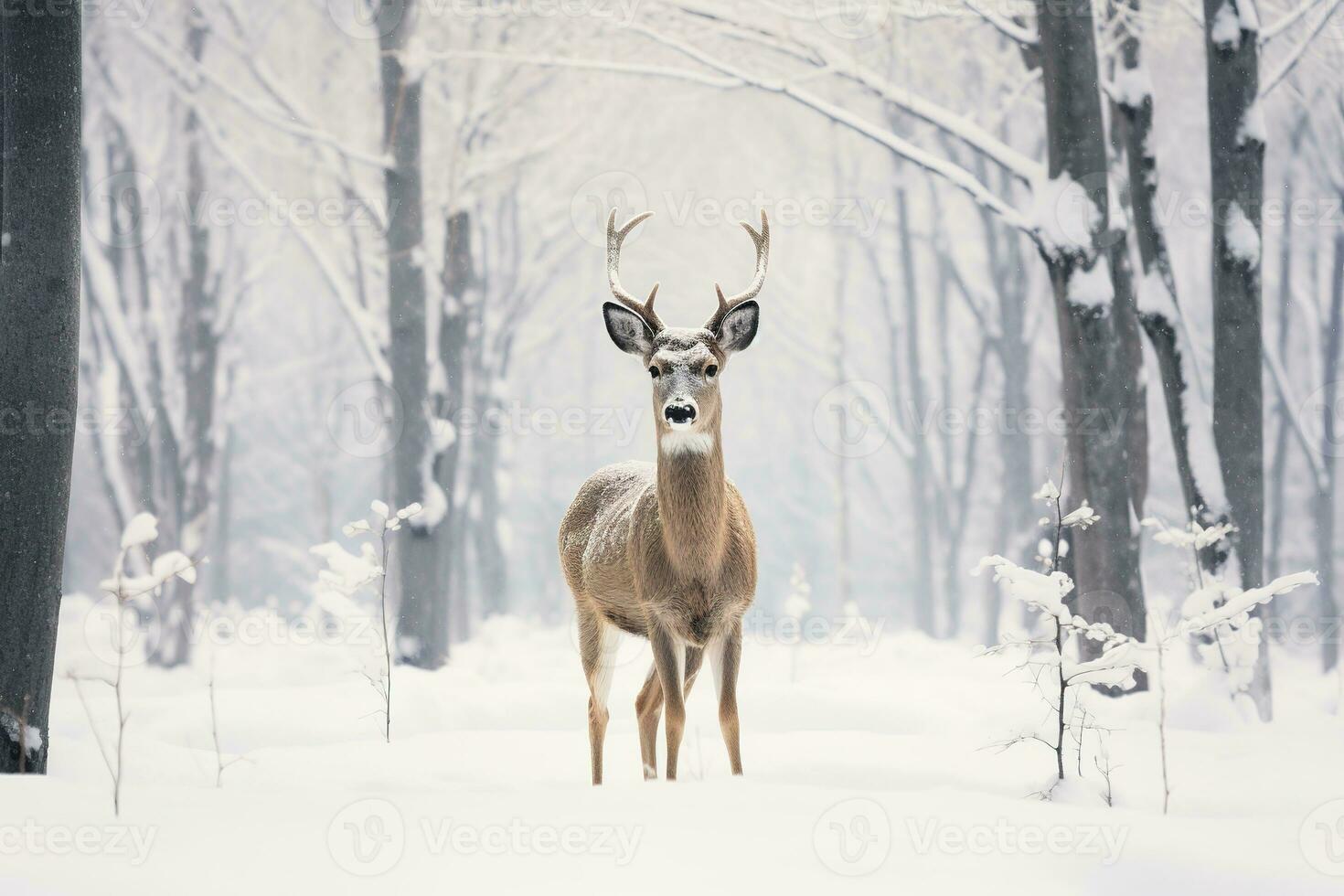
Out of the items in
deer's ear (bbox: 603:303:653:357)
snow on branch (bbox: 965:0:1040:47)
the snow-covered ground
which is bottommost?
the snow-covered ground

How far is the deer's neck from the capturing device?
4922 mm

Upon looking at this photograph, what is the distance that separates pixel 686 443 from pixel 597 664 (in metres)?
1.61

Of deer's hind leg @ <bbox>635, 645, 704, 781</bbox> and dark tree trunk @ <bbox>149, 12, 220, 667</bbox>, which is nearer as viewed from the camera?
deer's hind leg @ <bbox>635, 645, 704, 781</bbox>

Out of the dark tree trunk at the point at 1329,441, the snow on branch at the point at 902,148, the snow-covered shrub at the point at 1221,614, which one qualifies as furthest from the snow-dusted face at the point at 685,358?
the dark tree trunk at the point at 1329,441

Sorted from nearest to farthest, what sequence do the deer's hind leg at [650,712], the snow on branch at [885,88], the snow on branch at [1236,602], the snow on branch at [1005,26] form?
the snow on branch at [1236,602] → the deer's hind leg at [650,712] → the snow on branch at [885,88] → the snow on branch at [1005,26]

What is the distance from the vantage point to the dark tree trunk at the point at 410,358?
1152 cm

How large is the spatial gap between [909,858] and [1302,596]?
78.0 ft

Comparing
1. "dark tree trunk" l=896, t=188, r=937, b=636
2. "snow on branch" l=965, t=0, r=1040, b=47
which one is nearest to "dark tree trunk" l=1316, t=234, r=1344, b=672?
"dark tree trunk" l=896, t=188, r=937, b=636

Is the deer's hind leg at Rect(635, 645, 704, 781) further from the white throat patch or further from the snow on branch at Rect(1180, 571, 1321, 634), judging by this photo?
the snow on branch at Rect(1180, 571, 1321, 634)

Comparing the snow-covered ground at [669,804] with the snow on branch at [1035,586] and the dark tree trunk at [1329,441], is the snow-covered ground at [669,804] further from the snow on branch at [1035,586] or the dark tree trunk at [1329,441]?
the dark tree trunk at [1329,441]

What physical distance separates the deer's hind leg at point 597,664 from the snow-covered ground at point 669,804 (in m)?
0.29

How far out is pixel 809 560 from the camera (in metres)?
36.3

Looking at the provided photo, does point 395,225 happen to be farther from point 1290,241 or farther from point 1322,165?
point 1290,241

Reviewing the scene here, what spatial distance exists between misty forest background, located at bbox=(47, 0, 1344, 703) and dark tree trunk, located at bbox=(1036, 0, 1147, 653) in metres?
0.02
